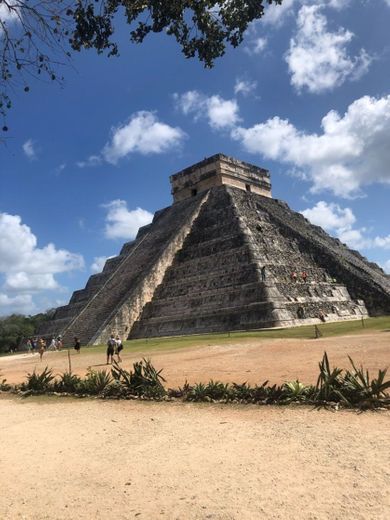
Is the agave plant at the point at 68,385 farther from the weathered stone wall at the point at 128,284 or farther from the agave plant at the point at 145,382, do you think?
the weathered stone wall at the point at 128,284

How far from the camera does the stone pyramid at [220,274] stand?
63.3 feet

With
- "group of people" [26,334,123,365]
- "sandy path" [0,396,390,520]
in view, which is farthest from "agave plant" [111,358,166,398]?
"group of people" [26,334,123,365]

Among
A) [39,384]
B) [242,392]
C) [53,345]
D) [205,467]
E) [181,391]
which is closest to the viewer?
[205,467]

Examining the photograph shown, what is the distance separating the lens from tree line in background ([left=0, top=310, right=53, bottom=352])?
4303 cm

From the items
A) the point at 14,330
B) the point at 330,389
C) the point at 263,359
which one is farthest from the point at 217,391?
the point at 14,330

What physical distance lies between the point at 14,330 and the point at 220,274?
3158 centimetres

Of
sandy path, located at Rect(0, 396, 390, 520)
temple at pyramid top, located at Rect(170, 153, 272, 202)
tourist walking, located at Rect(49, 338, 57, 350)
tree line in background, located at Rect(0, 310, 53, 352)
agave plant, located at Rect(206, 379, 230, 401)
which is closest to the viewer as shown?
sandy path, located at Rect(0, 396, 390, 520)

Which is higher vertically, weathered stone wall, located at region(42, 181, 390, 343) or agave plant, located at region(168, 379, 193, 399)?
weathered stone wall, located at region(42, 181, 390, 343)

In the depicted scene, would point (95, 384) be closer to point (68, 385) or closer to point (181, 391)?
point (68, 385)

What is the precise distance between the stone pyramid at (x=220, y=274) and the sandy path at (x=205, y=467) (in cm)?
1187

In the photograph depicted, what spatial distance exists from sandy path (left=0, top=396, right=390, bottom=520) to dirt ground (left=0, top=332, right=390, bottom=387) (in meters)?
1.92

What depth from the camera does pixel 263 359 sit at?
10039mm

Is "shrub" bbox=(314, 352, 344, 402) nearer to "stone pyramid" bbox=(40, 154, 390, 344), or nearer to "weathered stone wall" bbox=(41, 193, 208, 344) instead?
"stone pyramid" bbox=(40, 154, 390, 344)

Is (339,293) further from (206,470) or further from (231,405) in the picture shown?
(206,470)
